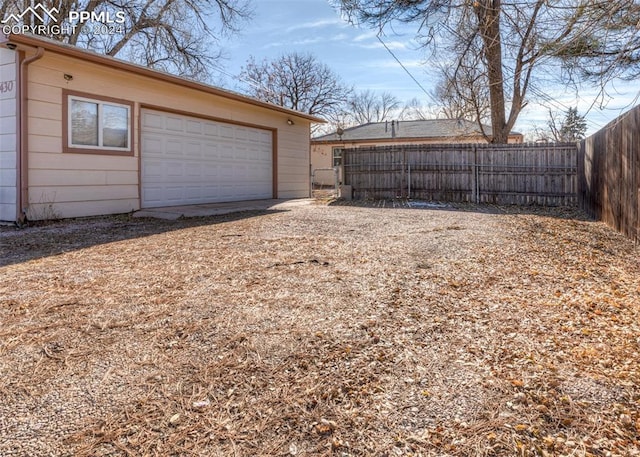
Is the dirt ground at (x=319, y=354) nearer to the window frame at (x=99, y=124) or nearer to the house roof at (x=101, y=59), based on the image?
the window frame at (x=99, y=124)

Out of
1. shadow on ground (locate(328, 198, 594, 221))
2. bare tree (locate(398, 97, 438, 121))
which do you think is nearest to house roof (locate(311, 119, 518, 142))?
shadow on ground (locate(328, 198, 594, 221))

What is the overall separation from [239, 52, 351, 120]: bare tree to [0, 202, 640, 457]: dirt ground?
23.3 m

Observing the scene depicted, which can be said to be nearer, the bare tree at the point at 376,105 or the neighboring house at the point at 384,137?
the neighboring house at the point at 384,137

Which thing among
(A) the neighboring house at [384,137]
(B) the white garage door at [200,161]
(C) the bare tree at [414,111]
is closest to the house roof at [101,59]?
(B) the white garage door at [200,161]

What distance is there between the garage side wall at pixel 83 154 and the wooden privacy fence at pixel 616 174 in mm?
7574

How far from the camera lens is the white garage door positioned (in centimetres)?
854

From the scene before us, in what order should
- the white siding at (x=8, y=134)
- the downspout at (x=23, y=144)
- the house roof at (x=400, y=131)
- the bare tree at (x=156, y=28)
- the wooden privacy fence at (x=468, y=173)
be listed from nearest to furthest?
the downspout at (x=23, y=144) < the white siding at (x=8, y=134) < the wooden privacy fence at (x=468, y=173) < the bare tree at (x=156, y=28) < the house roof at (x=400, y=131)

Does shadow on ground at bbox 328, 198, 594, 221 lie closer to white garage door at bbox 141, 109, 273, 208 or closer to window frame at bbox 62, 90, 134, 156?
white garage door at bbox 141, 109, 273, 208

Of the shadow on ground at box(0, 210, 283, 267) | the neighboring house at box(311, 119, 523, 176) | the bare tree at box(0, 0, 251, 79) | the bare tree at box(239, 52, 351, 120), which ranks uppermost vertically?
the bare tree at box(239, 52, 351, 120)

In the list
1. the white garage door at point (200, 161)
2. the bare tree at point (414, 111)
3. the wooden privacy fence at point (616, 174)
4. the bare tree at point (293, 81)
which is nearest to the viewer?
the wooden privacy fence at point (616, 174)

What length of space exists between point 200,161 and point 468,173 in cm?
683

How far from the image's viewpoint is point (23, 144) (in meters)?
6.33

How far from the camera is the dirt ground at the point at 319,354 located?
1.52 m

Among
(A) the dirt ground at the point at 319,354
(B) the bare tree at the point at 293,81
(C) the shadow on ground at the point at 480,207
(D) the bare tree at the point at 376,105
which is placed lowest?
(A) the dirt ground at the point at 319,354
